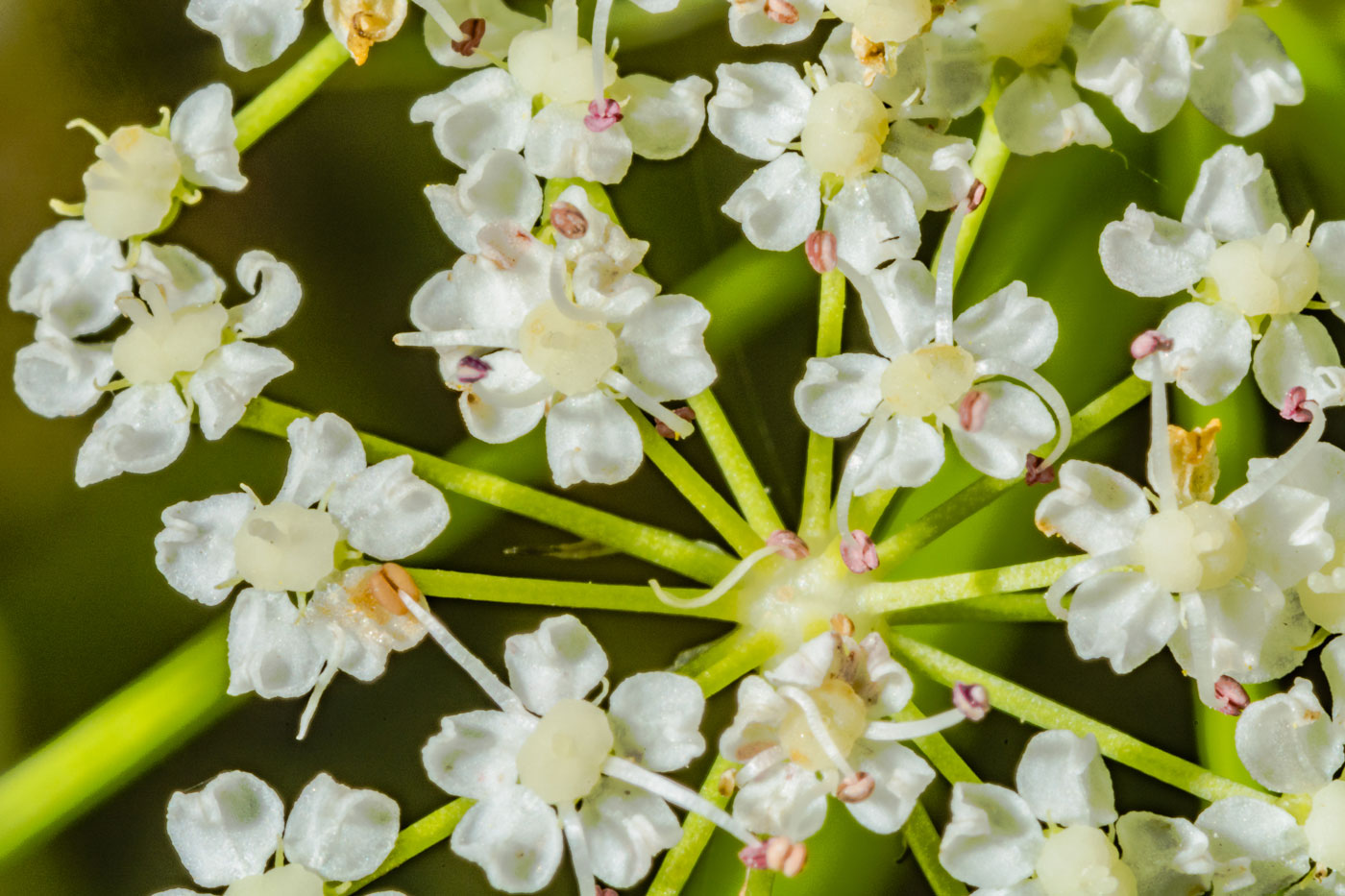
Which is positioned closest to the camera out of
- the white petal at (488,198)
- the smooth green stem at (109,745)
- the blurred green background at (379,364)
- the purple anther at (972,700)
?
the purple anther at (972,700)

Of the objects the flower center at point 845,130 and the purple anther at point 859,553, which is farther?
the flower center at point 845,130

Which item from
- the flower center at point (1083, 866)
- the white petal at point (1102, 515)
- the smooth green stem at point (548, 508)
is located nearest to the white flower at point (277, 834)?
the smooth green stem at point (548, 508)

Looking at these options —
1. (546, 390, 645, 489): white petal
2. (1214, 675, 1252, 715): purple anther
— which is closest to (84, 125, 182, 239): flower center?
(546, 390, 645, 489): white petal

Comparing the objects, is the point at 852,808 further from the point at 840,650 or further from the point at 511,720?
the point at 511,720

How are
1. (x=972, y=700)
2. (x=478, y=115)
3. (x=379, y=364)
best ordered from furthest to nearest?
→ (x=379, y=364) < (x=478, y=115) < (x=972, y=700)

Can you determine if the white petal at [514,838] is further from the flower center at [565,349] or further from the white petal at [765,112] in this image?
the white petal at [765,112]

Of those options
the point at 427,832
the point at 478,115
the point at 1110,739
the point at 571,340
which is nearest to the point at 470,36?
the point at 478,115

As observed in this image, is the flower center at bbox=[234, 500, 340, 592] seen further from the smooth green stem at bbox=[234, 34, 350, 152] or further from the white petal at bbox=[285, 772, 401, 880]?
the smooth green stem at bbox=[234, 34, 350, 152]

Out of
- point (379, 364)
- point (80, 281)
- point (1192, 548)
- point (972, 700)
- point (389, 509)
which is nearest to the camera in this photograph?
point (972, 700)

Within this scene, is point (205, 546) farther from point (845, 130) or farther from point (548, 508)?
point (845, 130)
